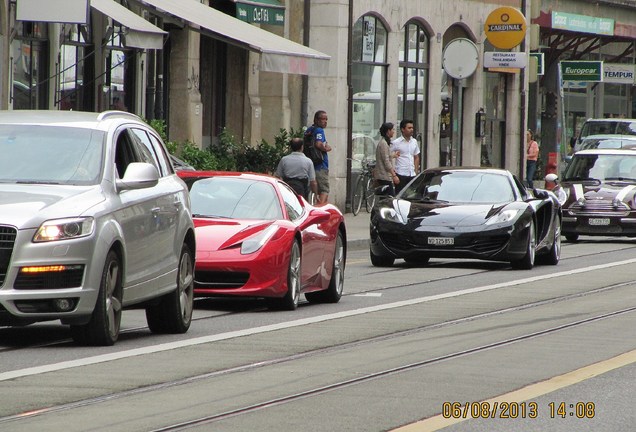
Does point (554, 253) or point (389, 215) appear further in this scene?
point (554, 253)

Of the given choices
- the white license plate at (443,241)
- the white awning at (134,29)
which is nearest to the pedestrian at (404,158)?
the white awning at (134,29)

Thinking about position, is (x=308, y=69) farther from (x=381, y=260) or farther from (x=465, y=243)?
(x=465, y=243)

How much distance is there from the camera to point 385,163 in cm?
2856

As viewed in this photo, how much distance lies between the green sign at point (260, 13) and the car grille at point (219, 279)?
1803 centimetres

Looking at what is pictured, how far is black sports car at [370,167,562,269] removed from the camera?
21000 millimetres

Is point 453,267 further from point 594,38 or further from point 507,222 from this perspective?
point 594,38

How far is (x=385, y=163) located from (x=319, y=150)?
1.25 metres

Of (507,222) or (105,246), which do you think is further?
(507,222)

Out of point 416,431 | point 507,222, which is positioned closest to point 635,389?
point 416,431

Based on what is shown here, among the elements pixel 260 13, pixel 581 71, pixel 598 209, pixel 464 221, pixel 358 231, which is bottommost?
pixel 358 231

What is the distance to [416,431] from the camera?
792 cm

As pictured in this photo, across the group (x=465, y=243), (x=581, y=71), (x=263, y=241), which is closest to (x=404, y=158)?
(x=465, y=243)

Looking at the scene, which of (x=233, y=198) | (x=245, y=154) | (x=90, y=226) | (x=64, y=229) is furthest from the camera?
(x=245, y=154)

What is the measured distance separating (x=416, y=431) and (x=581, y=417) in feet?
3.35
